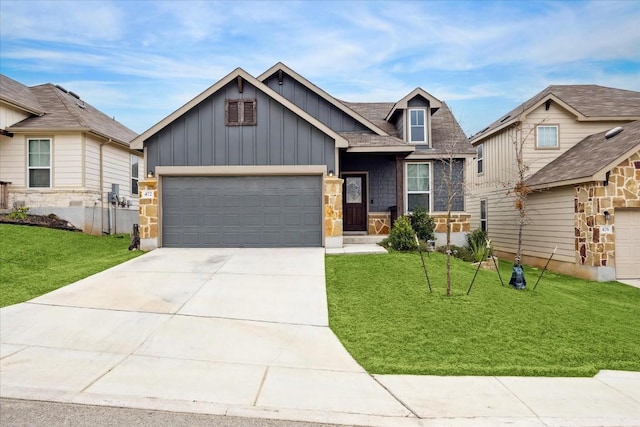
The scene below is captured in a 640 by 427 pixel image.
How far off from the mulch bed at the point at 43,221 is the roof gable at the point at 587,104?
1826 centimetres

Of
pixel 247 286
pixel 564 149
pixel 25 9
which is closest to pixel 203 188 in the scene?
pixel 247 286

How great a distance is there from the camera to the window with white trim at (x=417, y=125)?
17.2m

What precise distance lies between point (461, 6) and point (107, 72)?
22.1 m

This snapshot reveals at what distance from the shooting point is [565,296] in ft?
35.0

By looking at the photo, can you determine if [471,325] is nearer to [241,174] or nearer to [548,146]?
[241,174]

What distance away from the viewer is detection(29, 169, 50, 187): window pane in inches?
681

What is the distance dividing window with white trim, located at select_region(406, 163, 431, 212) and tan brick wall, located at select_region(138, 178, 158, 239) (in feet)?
29.5

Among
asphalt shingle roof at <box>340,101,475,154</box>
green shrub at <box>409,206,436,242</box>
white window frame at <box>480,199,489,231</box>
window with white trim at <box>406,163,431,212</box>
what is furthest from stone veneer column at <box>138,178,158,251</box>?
white window frame at <box>480,199,489,231</box>

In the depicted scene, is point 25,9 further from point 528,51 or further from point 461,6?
point 528,51

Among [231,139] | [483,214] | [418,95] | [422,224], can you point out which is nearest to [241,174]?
[231,139]

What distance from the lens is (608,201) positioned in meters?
14.1

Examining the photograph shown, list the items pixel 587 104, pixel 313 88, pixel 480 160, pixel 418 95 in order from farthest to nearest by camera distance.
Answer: pixel 480 160 → pixel 587 104 → pixel 313 88 → pixel 418 95

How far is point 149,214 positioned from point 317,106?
747 centimetres

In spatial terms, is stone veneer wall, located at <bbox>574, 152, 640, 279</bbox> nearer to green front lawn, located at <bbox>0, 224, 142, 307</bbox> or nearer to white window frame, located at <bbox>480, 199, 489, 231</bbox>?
white window frame, located at <bbox>480, 199, 489, 231</bbox>
